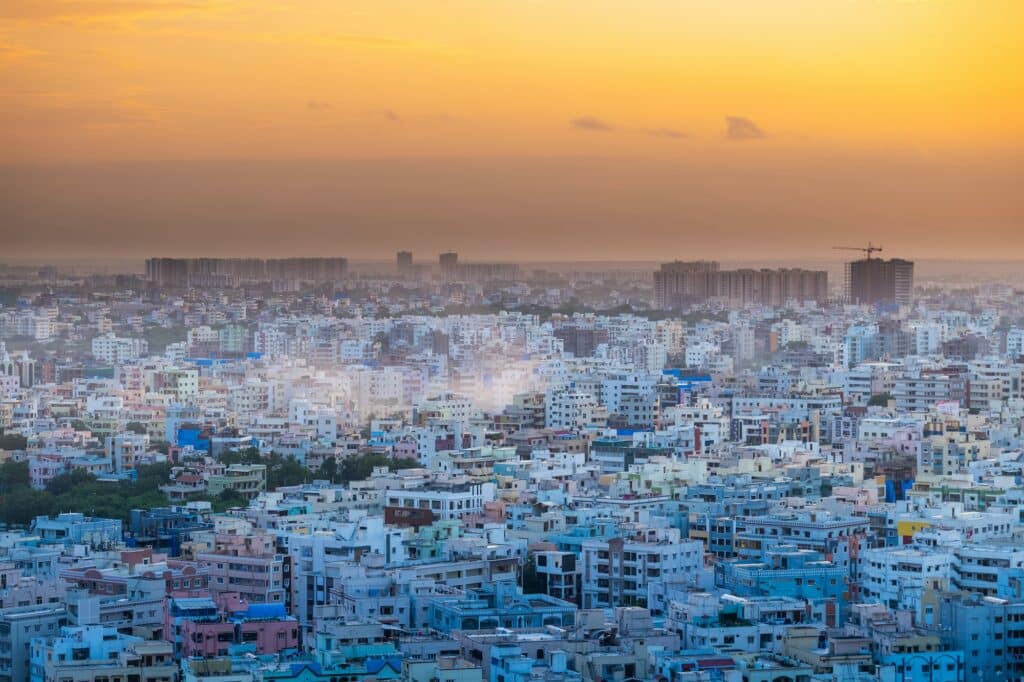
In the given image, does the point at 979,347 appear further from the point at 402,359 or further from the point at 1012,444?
the point at 1012,444

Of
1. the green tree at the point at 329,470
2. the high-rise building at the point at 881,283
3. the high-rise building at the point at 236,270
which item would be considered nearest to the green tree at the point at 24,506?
the green tree at the point at 329,470

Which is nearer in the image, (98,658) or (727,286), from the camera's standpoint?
(98,658)

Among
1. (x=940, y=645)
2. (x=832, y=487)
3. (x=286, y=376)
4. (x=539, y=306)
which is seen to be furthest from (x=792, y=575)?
(x=539, y=306)

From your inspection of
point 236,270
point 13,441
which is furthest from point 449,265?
point 13,441

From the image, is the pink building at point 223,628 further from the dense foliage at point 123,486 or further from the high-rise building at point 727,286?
the high-rise building at point 727,286

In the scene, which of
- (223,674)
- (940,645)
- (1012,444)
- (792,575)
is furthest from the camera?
(1012,444)

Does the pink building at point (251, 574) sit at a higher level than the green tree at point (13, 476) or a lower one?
higher

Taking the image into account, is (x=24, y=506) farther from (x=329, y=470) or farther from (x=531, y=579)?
(x=531, y=579)

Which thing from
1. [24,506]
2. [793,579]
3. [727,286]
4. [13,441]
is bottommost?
[24,506]
